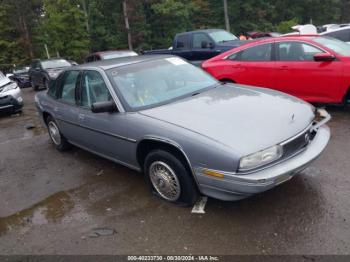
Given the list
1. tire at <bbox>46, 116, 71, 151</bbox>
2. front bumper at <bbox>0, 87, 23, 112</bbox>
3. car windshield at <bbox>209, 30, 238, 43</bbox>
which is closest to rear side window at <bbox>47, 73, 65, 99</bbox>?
tire at <bbox>46, 116, 71, 151</bbox>

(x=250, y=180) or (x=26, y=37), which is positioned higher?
(x=26, y=37)

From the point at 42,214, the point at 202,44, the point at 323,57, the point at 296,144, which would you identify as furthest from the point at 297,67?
the point at 202,44

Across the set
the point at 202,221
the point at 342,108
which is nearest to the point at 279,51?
the point at 342,108

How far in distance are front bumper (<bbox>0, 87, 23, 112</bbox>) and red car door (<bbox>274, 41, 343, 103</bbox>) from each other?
7.23 meters

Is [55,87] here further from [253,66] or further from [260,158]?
[260,158]

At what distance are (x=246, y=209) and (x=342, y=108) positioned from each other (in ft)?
13.7

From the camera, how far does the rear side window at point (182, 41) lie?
12445 millimetres

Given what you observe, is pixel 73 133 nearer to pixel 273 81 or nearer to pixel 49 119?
pixel 49 119

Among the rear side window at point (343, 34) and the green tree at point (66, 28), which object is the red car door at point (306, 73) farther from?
the green tree at point (66, 28)

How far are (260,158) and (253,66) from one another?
4.21 m

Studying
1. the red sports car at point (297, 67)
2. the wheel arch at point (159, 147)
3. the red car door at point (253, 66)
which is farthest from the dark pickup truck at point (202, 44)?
the wheel arch at point (159, 147)

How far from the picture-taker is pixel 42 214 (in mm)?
3973

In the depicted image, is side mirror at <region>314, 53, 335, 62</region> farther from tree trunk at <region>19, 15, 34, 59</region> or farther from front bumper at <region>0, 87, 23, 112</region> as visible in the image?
tree trunk at <region>19, 15, 34, 59</region>

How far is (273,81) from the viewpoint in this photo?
6.66 metres
